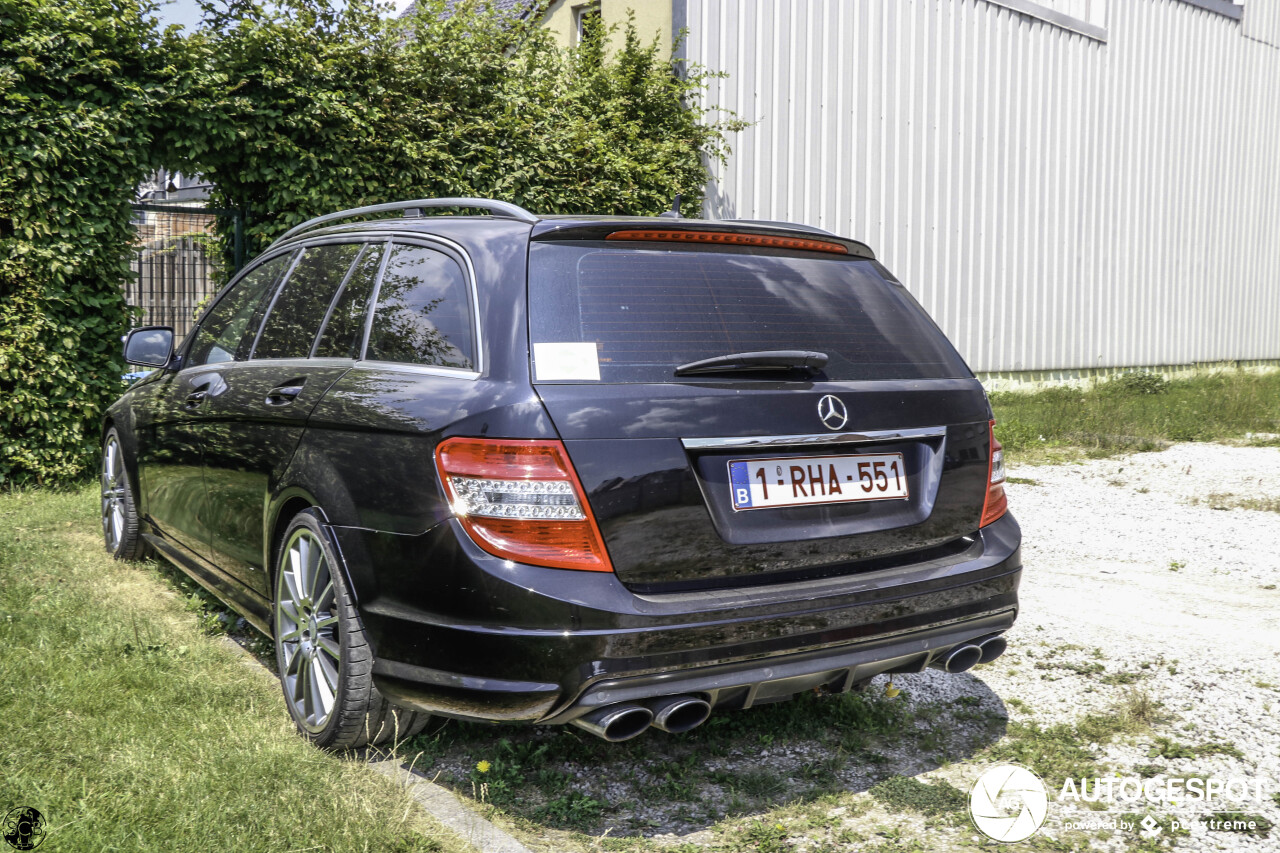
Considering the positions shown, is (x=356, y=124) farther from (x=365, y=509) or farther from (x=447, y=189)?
(x=365, y=509)

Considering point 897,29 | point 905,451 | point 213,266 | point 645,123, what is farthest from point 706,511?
point 897,29

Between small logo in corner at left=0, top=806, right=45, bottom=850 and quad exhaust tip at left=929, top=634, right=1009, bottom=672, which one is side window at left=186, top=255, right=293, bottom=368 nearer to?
small logo in corner at left=0, top=806, right=45, bottom=850

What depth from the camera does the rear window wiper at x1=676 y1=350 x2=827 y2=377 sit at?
9.32ft

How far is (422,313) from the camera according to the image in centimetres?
320

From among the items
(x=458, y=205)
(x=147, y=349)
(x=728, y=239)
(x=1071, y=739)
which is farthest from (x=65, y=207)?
(x=1071, y=739)

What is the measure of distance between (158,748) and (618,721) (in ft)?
5.00

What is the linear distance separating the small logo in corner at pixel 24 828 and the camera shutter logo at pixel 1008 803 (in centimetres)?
248

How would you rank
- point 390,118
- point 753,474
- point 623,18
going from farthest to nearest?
point 623,18 < point 390,118 < point 753,474

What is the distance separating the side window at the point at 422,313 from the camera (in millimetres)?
2988

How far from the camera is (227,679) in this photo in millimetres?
3850

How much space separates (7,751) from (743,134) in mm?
11079

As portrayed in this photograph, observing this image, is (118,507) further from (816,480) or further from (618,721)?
(816,480)

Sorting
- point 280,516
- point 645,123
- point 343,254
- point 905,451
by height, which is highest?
point 645,123

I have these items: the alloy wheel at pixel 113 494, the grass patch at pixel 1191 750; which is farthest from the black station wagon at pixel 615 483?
the alloy wheel at pixel 113 494
